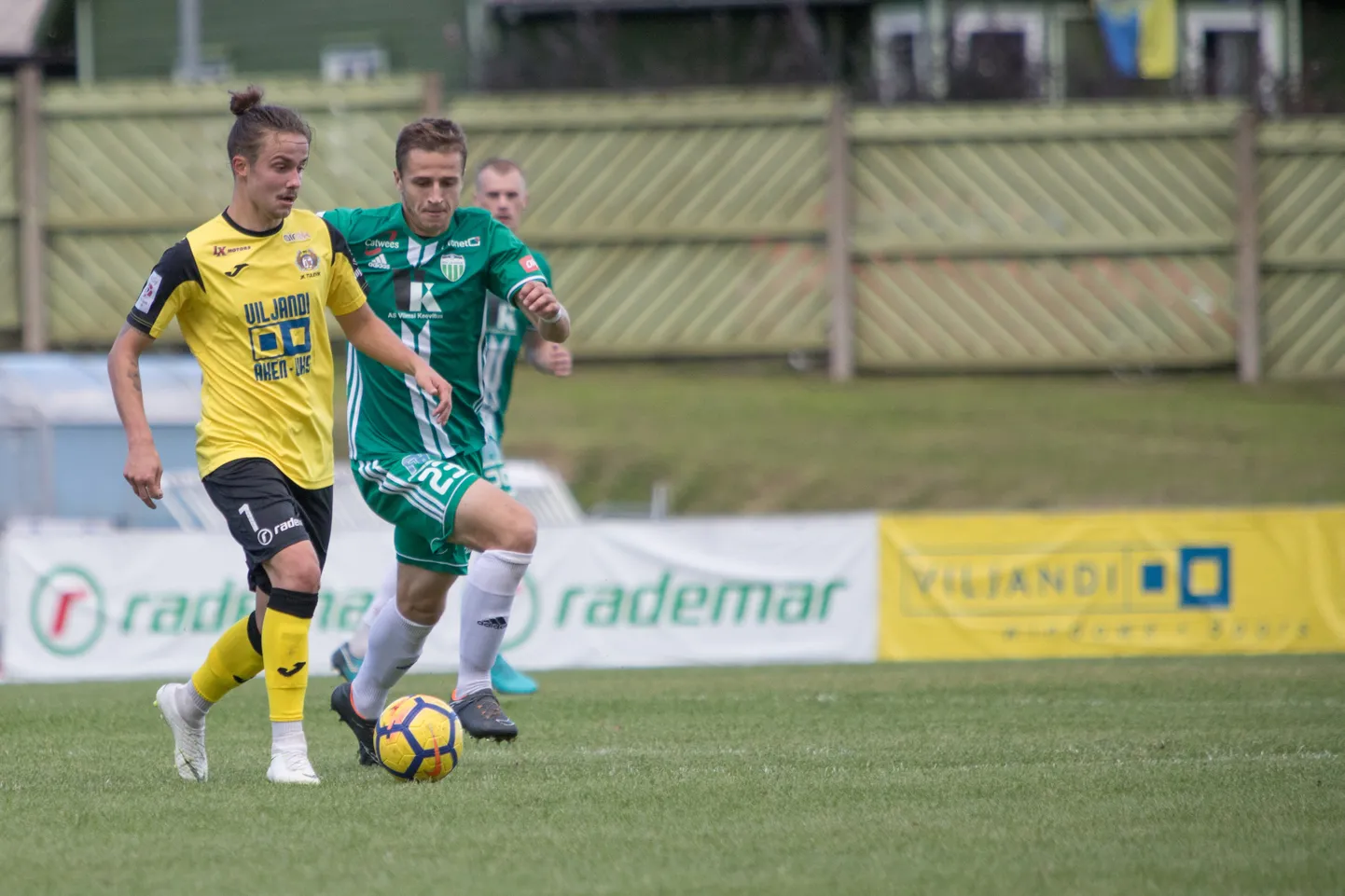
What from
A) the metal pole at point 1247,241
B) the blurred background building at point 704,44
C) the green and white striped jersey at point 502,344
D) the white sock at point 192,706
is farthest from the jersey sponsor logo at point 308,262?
the blurred background building at point 704,44

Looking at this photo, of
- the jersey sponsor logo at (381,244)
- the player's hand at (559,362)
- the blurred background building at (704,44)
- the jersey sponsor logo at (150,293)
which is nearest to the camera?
the jersey sponsor logo at (150,293)

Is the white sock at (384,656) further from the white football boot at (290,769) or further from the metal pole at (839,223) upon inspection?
the metal pole at (839,223)

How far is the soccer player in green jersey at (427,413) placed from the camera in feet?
20.6

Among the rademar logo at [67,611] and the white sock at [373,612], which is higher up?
the white sock at [373,612]

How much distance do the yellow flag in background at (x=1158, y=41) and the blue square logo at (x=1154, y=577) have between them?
34.5 ft

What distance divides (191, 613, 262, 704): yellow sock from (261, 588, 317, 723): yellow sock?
0.69 ft

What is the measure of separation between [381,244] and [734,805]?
2.46 metres

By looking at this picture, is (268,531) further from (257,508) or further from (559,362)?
(559,362)

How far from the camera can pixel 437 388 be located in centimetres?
603

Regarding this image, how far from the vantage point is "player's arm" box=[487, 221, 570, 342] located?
A: 20.5 feet

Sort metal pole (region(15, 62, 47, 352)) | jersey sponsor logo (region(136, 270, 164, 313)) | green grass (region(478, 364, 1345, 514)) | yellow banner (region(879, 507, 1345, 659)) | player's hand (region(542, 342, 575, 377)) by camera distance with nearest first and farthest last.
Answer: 1. jersey sponsor logo (region(136, 270, 164, 313))
2. player's hand (region(542, 342, 575, 377))
3. yellow banner (region(879, 507, 1345, 659))
4. green grass (region(478, 364, 1345, 514))
5. metal pole (region(15, 62, 47, 352))

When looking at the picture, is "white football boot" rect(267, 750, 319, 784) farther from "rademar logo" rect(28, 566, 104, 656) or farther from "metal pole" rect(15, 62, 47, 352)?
"metal pole" rect(15, 62, 47, 352)

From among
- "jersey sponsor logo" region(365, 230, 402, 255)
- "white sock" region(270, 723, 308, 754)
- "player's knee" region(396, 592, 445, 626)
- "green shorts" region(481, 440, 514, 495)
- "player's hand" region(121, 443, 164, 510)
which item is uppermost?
"jersey sponsor logo" region(365, 230, 402, 255)

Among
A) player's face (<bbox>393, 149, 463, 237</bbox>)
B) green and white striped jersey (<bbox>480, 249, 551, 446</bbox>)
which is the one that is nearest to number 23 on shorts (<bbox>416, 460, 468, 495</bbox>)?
player's face (<bbox>393, 149, 463, 237</bbox>)
